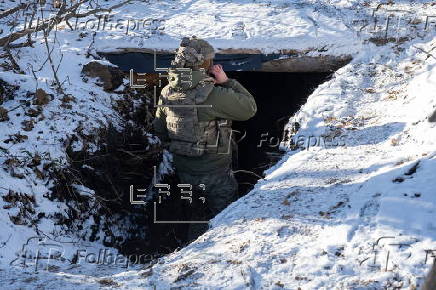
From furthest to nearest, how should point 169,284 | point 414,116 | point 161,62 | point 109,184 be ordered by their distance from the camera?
1. point 161,62
2. point 109,184
3. point 414,116
4. point 169,284

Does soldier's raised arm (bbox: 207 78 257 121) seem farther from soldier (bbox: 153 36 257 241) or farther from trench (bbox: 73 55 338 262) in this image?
trench (bbox: 73 55 338 262)

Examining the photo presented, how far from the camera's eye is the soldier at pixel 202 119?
532 centimetres

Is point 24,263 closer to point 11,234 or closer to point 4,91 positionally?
point 11,234

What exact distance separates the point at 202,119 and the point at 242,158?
7.77ft

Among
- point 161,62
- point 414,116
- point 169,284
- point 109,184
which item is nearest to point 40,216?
point 109,184

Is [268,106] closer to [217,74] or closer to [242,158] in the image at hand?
[242,158]

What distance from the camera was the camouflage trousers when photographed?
585 cm

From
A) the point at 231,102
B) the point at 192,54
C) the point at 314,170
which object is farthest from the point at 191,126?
the point at 314,170

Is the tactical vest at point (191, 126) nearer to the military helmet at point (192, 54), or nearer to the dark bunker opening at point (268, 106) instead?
the military helmet at point (192, 54)

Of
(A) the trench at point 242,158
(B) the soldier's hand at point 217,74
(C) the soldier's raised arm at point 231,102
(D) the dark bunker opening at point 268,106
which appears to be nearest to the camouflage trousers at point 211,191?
(A) the trench at point 242,158

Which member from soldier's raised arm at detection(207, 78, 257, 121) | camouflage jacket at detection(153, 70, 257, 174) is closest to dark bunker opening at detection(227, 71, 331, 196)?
camouflage jacket at detection(153, 70, 257, 174)

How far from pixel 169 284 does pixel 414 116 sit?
310cm

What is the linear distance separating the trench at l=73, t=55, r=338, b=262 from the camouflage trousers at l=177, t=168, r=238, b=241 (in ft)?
0.73

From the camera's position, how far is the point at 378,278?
3652mm
